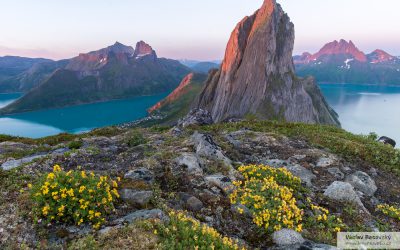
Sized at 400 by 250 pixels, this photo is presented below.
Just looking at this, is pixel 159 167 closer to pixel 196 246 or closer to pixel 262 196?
pixel 262 196

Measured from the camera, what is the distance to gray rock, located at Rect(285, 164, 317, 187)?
1445 centimetres

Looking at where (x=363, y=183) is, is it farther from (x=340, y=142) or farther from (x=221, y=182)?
(x=221, y=182)

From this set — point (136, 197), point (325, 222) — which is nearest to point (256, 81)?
point (325, 222)

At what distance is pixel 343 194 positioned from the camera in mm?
12539

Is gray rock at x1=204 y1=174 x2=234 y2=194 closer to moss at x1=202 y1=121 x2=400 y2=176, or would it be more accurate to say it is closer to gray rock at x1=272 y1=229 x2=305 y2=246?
gray rock at x1=272 y1=229 x2=305 y2=246

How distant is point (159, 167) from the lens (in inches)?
520

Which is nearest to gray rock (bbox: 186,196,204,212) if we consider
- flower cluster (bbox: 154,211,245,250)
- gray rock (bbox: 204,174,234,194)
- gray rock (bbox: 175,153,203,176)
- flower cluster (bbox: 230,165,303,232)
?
flower cluster (bbox: 230,165,303,232)

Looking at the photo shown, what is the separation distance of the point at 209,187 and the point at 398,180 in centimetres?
1239

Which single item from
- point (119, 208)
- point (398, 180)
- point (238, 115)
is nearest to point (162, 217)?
point (119, 208)

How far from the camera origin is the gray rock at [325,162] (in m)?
16.8

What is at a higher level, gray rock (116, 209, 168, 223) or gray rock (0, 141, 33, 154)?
gray rock (116, 209, 168, 223)

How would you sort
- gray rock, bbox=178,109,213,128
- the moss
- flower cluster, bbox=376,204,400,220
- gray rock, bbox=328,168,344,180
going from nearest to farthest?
flower cluster, bbox=376,204,400,220 < gray rock, bbox=328,168,344,180 < the moss < gray rock, bbox=178,109,213,128

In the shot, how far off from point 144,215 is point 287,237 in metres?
4.35

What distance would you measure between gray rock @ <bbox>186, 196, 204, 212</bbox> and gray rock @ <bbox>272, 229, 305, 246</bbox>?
2.65 meters
